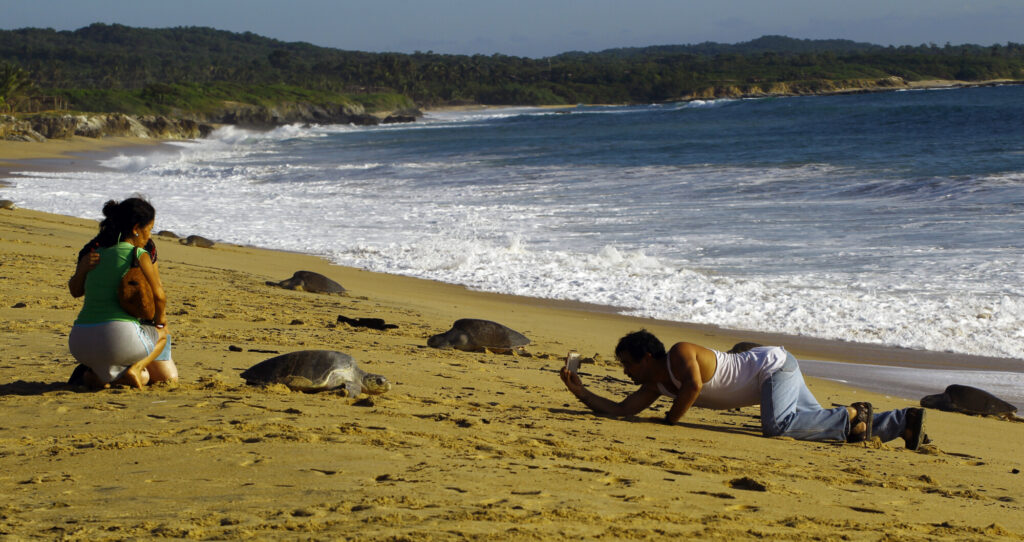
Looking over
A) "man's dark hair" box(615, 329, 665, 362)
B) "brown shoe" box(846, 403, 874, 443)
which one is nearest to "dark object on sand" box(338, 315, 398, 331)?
"man's dark hair" box(615, 329, 665, 362)

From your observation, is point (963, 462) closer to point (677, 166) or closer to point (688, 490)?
point (688, 490)

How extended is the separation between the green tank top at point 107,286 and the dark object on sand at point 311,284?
5142mm

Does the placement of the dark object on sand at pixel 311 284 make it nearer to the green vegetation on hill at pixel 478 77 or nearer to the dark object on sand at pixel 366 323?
the dark object on sand at pixel 366 323

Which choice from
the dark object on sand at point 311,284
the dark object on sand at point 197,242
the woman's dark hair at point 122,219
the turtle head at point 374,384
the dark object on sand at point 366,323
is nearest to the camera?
the woman's dark hair at point 122,219

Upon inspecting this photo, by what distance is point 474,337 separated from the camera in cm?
730

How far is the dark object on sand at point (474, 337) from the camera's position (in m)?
7.27

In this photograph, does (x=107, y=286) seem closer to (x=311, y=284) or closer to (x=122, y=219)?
(x=122, y=219)

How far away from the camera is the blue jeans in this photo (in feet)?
16.2

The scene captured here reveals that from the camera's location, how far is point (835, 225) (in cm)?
1482

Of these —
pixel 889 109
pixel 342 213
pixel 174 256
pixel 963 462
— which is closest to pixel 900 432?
pixel 963 462

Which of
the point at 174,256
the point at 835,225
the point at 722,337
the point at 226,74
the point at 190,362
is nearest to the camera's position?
the point at 190,362

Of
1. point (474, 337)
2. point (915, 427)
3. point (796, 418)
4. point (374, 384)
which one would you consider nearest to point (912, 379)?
point (915, 427)

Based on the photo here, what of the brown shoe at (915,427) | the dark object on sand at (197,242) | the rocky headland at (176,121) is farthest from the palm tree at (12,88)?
the brown shoe at (915,427)

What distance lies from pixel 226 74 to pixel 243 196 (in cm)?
12168
